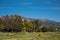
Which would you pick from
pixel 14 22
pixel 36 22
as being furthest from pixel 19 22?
pixel 36 22

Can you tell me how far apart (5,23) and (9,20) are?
9.94 feet

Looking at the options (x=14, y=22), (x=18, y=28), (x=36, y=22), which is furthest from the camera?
(x=36, y=22)

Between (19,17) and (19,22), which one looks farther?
(19,17)

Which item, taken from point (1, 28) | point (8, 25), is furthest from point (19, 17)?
point (1, 28)

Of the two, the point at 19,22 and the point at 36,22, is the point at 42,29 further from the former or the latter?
the point at 19,22

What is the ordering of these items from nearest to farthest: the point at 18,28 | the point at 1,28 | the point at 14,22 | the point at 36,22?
the point at 1,28 < the point at 18,28 < the point at 14,22 < the point at 36,22

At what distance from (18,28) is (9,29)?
3.68 metres

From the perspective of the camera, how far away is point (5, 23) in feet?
187

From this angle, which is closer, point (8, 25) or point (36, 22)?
point (8, 25)

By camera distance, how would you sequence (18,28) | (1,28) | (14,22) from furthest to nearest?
1. (14,22)
2. (18,28)
3. (1,28)

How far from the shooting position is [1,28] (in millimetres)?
50562

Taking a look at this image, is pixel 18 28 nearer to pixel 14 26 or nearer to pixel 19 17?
pixel 14 26

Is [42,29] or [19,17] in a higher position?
[19,17]

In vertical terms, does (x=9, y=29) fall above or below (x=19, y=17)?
below
